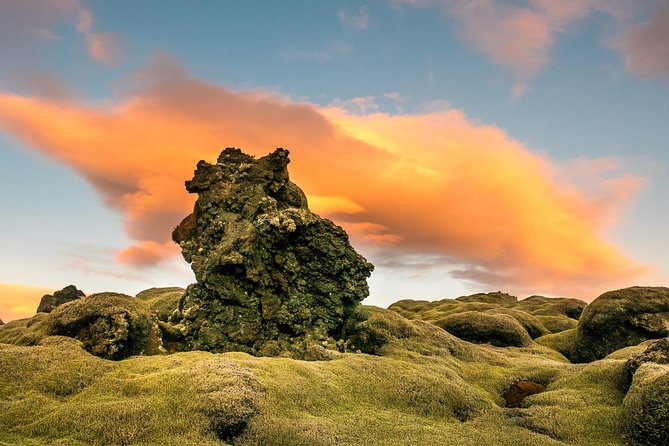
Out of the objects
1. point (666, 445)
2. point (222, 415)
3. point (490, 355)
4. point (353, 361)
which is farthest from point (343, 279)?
point (666, 445)

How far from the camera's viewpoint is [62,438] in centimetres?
1659

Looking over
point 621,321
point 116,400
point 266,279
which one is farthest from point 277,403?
point 621,321

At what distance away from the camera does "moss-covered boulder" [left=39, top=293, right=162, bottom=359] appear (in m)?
30.5

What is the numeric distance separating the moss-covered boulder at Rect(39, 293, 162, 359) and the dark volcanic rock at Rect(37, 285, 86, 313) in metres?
84.1

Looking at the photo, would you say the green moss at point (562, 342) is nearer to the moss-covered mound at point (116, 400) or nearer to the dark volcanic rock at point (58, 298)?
the moss-covered mound at point (116, 400)

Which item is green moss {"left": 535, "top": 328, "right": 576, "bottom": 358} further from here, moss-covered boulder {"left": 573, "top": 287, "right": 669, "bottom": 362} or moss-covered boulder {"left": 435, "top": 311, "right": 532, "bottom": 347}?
moss-covered boulder {"left": 435, "top": 311, "right": 532, "bottom": 347}

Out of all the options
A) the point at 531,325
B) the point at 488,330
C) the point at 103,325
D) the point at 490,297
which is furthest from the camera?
the point at 490,297

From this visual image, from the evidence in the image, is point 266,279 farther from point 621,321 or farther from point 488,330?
point 621,321

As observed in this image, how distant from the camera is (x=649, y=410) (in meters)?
22.8

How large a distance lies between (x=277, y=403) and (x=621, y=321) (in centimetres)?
4888

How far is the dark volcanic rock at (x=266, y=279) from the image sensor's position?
40500 mm

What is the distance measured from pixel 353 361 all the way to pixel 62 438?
19.0 meters

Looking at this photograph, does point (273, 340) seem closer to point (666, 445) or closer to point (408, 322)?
point (408, 322)


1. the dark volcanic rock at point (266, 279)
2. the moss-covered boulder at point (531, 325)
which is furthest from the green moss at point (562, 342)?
the dark volcanic rock at point (266, 279)
